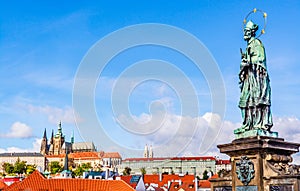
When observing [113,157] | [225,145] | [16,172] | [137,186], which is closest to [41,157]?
[113,157]

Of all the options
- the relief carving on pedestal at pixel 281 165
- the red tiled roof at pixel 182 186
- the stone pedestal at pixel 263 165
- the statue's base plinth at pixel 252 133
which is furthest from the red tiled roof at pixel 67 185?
the relief carving on pedestal at pixel 281 165

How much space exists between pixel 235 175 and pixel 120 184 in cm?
3378

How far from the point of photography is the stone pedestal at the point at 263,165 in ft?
41.5

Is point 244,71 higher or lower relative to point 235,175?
higher

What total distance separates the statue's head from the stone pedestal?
3.35m

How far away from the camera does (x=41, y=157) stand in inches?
7372

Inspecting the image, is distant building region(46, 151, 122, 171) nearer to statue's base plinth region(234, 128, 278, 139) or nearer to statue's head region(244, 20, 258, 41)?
statue's head region(244, 20, 258, 41)

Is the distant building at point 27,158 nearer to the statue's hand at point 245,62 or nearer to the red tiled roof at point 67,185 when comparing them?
the red tiled roof at point 67,185

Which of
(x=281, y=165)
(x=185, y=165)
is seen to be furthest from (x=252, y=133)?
(x=185, y=165)

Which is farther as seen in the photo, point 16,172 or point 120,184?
point 16,172

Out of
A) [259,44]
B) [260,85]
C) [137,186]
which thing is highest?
[259,44]

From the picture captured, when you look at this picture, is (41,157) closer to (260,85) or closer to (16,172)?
(16,172)

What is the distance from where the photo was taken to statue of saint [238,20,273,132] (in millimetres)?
14000

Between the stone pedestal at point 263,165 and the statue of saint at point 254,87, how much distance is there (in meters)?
0.69
